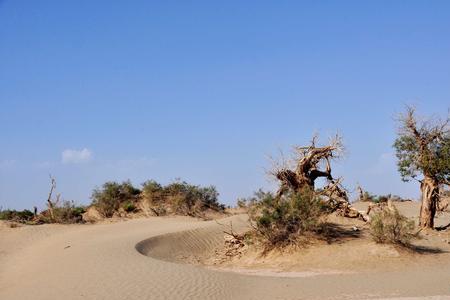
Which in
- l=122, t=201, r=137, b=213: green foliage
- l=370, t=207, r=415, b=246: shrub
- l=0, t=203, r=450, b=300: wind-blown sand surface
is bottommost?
l=0, t=203, r=450, b=300: wind-blown sand surface

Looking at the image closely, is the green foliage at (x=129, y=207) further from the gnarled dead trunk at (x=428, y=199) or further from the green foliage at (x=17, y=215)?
the gnarled dead trunk at (x=428, y=199)

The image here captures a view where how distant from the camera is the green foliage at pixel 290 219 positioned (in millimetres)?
18016

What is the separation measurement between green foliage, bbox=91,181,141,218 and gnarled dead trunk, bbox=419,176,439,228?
67.8 feet

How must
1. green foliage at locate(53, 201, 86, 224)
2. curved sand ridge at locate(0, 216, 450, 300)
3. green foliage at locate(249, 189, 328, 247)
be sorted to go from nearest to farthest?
curved sand ridge at locate(0, 216, 450, 300) < green foliage at locate(249, 189, 328, 247) < green foliage at locate(53, 201, 86, 224)

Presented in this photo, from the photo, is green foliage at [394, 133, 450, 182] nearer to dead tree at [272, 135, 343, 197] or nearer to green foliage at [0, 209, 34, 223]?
dead tree at [272, 135, 343, 197]

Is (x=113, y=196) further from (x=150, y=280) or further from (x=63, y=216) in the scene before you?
(x=150, y=280)

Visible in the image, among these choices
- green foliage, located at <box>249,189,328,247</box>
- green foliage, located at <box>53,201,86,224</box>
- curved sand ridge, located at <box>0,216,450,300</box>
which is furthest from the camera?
green foliage, located at <box>53,201,86,224</box>

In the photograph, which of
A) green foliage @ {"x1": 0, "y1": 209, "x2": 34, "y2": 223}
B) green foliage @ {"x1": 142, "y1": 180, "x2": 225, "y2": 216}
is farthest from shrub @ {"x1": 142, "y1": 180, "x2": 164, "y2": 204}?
green foliage @ {"x1": 0, "y1": 209, "x2": 34, "y2": 223}

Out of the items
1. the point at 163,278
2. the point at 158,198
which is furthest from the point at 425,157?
the point at 158,198

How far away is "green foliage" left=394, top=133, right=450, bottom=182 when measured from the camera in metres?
19.8

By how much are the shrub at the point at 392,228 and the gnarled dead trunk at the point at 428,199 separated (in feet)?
12.2

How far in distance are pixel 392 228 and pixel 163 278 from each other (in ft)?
25.5

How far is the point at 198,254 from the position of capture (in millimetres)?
21453

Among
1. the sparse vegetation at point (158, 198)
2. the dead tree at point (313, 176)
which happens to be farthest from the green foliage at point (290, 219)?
the sparse vegetation at point (158, 198)
